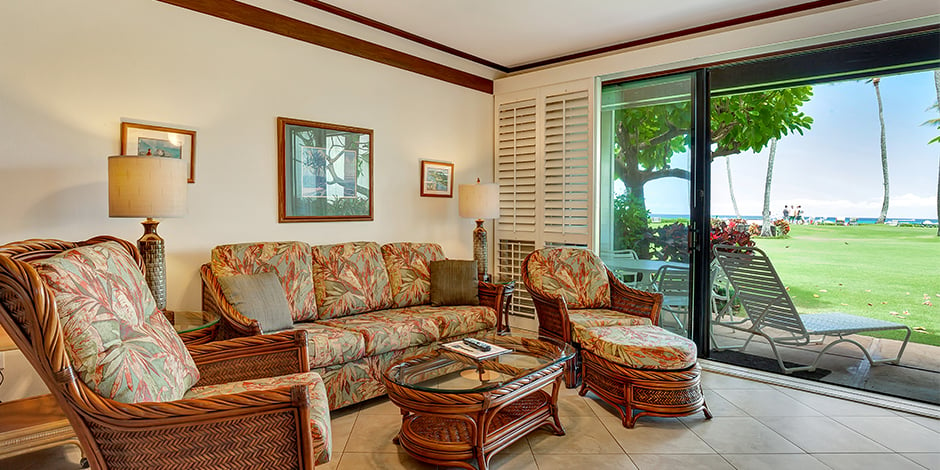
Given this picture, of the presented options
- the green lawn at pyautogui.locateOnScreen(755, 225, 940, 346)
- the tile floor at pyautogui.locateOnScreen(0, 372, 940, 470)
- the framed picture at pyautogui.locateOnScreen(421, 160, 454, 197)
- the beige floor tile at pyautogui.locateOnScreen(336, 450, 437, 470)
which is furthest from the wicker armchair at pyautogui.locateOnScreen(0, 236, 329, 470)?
the green lawn at pyautogui.locateOnScreen(755, 225, 940, 346)

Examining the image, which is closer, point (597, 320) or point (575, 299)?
point (597, 320)

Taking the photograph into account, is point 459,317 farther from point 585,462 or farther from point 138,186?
point 138,186

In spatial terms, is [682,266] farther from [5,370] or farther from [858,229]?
[5,370]

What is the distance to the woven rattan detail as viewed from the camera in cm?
141

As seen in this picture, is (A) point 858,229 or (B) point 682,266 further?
(A) point 858,229

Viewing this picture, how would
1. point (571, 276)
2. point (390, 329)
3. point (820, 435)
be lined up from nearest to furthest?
1. point (820, 435)
2. point (390, 329)
3. point (571, 276)

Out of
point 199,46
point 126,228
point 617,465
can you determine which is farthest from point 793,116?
point 126,228

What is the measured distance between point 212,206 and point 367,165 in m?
1.26

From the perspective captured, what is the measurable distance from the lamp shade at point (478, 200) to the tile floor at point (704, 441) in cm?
184

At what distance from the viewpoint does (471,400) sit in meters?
2.19

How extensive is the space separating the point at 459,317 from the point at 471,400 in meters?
1.39

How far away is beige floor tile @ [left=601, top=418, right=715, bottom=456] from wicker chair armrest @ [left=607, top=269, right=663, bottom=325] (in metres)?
0.84

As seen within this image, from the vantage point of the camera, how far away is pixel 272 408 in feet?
4.82

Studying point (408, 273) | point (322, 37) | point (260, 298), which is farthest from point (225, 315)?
point (322, 37)
